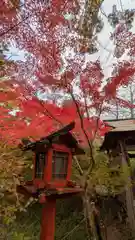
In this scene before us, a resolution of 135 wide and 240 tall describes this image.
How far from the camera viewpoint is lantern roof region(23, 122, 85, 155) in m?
4.39

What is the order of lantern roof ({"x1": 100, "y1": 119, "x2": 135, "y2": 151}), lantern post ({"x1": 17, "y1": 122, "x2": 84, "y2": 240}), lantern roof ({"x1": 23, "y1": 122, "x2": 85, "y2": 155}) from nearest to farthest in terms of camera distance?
1. lantern post ({"x1": 17, "y1": 122, "x2": 84, "y2": 240})
2. lantern roof ({"x1": 23, "y1": 122, "x2": 85, "y2": 155})
3. lantern roof ({"x1": 100, "y1": 119, "x2": 135, "y2": 151})

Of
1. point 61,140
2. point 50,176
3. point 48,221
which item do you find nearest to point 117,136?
point 61,140

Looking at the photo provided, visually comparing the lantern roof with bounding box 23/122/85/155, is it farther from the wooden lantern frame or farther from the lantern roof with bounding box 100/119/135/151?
the lantern roof with bounding box 100/119/135/151

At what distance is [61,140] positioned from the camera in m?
4.65

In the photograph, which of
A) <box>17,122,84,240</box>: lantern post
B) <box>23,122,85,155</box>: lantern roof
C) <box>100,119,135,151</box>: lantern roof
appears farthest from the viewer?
<box>100,119,135,151</box>: lantern roof

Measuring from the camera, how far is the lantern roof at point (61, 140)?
4.39 metres

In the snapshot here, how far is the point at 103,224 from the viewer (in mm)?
6953

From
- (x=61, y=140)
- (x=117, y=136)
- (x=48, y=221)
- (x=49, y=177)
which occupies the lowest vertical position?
(x=48, y=221)

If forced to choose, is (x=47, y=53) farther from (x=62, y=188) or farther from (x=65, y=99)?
(x=62, y=188)

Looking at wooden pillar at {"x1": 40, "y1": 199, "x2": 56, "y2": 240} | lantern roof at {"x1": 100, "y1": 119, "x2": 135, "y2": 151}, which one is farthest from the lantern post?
lantern roof at {"x1": 100, "y1": 119, "x2": 135, "y2": 151}

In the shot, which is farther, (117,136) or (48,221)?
(117,136)

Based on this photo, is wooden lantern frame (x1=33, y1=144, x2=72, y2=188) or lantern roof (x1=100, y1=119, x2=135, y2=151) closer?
wooden lantern frame (x1=33, y1=144, x2=72, y2=188)

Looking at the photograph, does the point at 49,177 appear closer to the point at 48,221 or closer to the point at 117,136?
the point at 48,221

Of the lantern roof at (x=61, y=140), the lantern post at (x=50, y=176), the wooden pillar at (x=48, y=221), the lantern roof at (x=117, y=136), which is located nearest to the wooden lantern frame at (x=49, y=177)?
the lantern post at (x=50, y=176)
